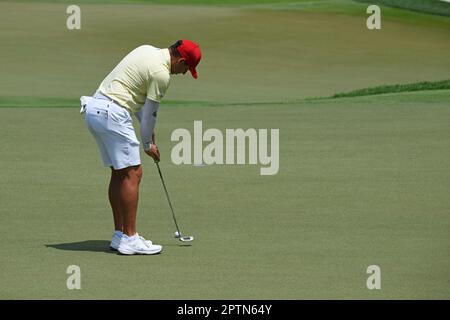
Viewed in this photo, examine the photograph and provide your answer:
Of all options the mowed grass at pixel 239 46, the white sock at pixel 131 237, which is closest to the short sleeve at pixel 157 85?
the white sock at pixel 131 237

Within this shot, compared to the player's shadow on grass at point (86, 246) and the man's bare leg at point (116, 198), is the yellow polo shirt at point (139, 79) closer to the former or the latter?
the man's bare leg at point (116, 198)

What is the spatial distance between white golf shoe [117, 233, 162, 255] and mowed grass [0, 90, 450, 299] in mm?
77

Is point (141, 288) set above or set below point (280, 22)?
below

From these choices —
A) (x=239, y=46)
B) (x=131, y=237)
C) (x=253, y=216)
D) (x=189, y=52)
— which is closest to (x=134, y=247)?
(x=131, y=237)

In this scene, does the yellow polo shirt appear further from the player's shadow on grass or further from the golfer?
the player's shadow on grass

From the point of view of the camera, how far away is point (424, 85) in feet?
97.2

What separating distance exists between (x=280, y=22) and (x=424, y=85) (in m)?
16.6

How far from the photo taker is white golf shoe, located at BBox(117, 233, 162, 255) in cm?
1212

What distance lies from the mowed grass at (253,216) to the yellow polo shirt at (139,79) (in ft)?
4.40

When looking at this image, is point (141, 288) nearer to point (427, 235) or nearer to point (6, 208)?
point (427, 235)

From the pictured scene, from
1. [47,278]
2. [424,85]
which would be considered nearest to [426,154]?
[47,278]

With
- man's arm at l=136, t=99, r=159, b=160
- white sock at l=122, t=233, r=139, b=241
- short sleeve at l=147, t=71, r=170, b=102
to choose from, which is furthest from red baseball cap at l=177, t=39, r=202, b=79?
white sock at l=122, t=233, r=139, b=241

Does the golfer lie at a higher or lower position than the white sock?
higher

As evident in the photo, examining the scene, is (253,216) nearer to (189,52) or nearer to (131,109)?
(131,109)
